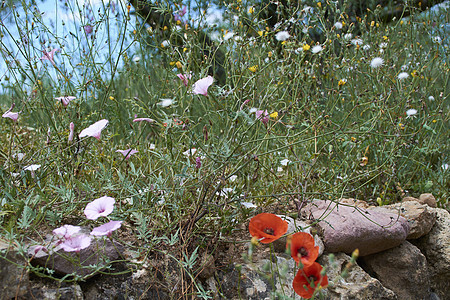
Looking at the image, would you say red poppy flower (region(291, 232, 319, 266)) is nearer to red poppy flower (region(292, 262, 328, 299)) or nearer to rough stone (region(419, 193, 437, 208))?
red poppy flower (region(292, 262, 328, 299))

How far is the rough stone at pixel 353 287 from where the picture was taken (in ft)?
4.69

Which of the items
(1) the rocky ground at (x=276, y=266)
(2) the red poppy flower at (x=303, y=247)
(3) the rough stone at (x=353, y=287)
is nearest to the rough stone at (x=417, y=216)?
(1) the rocky ground at (x=276, y=266)

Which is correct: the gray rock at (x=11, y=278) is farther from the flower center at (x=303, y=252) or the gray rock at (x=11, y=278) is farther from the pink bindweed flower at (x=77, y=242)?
the flower center at (x=303, y=252)

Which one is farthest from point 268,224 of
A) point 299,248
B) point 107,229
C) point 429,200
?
point 429,200

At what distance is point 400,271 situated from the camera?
5.79 ft

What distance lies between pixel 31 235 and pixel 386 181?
1911mm

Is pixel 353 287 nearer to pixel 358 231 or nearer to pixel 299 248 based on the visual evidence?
pixel 358 231

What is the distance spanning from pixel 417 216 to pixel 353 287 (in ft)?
2.19

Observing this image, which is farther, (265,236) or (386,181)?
(386,181)

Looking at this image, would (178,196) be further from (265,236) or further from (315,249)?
(315,249)

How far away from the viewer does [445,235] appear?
201cm

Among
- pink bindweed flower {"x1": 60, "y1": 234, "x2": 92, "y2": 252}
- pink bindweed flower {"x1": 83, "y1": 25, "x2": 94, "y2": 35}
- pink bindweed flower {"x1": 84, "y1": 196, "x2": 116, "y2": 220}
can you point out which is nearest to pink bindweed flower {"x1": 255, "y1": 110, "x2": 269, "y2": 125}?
pink bindweed flower {"x1": 84, "y1": 196, "x2": 116, "y2": 220}

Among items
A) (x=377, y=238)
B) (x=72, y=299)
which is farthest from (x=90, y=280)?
(x=377, y=238)

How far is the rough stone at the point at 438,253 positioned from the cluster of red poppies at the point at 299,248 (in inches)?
46.0
